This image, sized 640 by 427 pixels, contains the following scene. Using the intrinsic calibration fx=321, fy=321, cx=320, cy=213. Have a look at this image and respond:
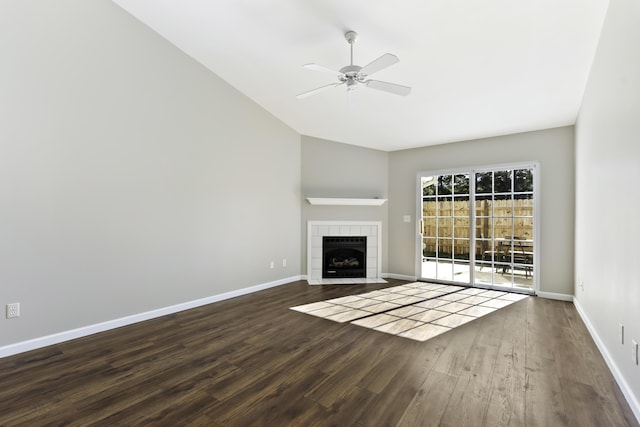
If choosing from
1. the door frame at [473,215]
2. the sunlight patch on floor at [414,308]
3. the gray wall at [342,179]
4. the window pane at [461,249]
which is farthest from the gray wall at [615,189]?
the gray wall at [342,179]

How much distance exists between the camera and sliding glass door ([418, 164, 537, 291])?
5.14 metres

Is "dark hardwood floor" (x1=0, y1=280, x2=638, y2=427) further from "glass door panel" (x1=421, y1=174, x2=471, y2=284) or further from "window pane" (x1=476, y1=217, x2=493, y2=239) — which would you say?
"glass door panel" (x1=421, y1=174, x2=471, y2=284)

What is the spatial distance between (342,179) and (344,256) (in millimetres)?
1510

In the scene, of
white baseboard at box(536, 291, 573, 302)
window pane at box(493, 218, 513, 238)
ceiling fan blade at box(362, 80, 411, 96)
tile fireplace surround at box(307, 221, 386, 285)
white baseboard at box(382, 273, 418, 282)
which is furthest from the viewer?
white baseboard at box(382, 273, 418, 282)

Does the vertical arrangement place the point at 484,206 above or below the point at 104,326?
above

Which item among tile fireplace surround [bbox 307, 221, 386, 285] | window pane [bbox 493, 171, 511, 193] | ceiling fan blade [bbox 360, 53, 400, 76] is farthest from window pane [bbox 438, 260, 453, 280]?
ceiling fan blade [bbox 360, 53, 400, 76]

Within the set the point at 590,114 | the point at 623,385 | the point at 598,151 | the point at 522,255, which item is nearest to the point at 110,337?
the point at 623,385

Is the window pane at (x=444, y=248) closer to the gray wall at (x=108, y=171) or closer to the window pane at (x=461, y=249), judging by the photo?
the window pane at (x=461, y=249)

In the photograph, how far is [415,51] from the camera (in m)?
3.32

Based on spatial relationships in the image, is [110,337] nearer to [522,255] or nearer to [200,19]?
[200,19]

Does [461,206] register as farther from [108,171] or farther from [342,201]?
[108,171]

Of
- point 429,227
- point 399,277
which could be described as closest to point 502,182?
point 429,227

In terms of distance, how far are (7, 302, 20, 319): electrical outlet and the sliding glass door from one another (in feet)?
18.6

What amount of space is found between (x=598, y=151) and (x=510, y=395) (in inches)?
94.7
